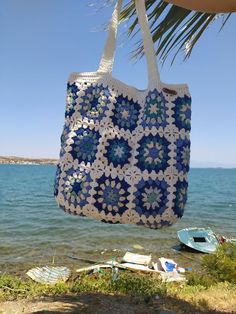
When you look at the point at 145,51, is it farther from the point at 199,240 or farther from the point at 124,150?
the point at 199,240

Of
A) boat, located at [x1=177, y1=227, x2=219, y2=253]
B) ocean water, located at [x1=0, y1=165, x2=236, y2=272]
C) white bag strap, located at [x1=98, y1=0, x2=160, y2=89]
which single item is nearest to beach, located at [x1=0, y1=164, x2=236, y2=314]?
ocean water, located at [x1=0, y1=165, x2=236, y2=272]

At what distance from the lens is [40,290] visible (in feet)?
25.0

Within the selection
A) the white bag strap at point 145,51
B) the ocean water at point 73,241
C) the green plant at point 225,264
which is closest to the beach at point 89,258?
the ocean water at point 73,241

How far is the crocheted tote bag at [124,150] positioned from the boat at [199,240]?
1664 centimetres

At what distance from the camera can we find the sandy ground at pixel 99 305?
534cm

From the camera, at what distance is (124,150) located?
188cm

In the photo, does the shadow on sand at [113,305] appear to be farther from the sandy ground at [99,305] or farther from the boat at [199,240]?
the boat at [199,240]

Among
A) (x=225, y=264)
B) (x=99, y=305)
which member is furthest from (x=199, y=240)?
(x=99, y=305)

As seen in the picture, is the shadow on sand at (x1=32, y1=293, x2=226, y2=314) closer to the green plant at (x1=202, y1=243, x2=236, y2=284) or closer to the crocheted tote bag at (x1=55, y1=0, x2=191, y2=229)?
the green plant at (x1=202, y1=243, x2=236, y2=284)

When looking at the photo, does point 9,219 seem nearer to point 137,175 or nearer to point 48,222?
point 48,222

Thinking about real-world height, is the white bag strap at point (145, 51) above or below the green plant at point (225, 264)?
above

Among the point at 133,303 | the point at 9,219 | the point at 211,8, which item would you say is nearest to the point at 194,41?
the point at 211,8

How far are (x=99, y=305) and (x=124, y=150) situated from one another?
14.2 ft

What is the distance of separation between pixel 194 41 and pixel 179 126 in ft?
4.32
